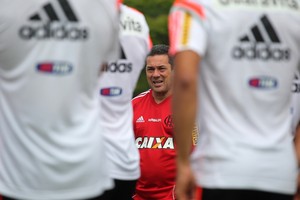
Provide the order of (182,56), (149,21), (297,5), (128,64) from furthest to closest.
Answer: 1. (149,21)
2. (128,64)
3. (297,5)
4. (182,56)

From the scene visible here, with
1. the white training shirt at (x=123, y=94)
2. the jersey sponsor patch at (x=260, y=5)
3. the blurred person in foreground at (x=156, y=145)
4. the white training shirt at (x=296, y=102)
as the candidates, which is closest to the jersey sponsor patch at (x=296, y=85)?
the white training shirt at (x=296, y=102)

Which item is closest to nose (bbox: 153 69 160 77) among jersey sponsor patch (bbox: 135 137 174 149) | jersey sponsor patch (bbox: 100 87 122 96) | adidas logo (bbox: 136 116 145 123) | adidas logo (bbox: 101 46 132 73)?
adidas logo (bbox: 136 116 145 123)

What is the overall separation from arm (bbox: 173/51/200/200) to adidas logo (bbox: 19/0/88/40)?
0.49 meters

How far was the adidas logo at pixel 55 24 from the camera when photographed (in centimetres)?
411

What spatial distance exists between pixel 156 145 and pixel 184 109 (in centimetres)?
373

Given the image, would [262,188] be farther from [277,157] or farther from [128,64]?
[128,64]

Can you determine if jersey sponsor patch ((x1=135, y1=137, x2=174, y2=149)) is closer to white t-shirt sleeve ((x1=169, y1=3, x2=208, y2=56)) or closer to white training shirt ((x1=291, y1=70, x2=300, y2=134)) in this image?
white training shirt ((x1=291, y1=70, x2=300, y2=134))

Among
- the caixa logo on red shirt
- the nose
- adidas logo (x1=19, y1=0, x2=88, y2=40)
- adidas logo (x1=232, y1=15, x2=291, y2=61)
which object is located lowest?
the nose

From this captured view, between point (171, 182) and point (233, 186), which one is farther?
point (171, 182)

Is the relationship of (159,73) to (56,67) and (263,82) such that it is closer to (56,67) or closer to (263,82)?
(263,82)

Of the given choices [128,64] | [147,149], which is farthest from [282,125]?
[147,149]

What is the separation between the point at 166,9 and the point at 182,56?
9276 mm

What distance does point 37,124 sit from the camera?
4133 millimetres

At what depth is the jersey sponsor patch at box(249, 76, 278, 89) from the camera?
421cm
